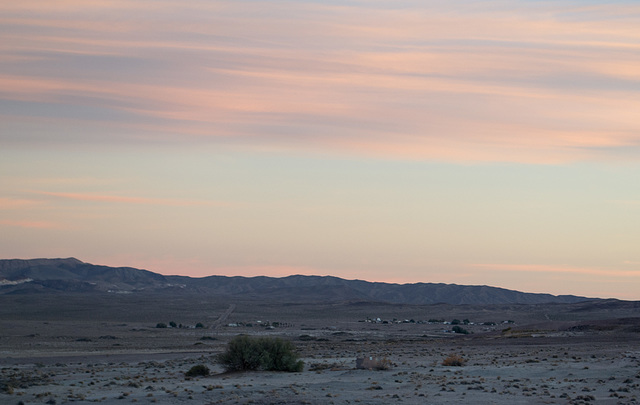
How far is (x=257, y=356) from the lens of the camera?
3972 cm

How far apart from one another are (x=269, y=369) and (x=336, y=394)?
34.1 feet

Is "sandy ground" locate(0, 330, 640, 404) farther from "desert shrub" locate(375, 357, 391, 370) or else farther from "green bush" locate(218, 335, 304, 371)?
"green bush" locate(218, 335, 304, 371)

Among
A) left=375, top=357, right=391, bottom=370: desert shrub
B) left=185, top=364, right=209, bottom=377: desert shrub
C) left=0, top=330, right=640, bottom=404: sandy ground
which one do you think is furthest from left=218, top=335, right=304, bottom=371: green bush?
left=375, top=357, right=391, bottom=370: desert shrub

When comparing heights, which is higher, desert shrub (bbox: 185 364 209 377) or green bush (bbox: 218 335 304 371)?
green bush (bbox: 218 335 304 371)

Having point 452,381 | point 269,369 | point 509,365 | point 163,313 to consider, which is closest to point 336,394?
point 452,381

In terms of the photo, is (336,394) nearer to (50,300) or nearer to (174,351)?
(174,351)

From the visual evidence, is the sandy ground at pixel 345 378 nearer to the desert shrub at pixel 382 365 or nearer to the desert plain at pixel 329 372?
the desert plain at pixel 329 372

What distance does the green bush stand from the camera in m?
39.7

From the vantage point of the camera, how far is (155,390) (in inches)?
1244

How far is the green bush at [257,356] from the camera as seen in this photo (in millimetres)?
39656

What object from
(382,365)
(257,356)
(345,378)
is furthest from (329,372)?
(257,356)

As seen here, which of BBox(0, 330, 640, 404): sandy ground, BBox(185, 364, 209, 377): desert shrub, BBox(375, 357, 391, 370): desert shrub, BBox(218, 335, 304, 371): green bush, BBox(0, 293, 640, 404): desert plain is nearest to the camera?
BBox(0, 330, 640, 404): sandy ground

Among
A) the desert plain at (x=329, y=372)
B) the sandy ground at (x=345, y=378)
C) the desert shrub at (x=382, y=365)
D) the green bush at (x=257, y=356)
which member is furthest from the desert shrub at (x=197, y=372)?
the desert shrub at (x=382, y=365)

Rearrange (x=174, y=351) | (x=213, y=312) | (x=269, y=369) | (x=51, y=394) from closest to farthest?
1. (x=51, y=394)
2. (x=269, y=369)
3. (x=174, y=351)
4. (x=213, y=312)
